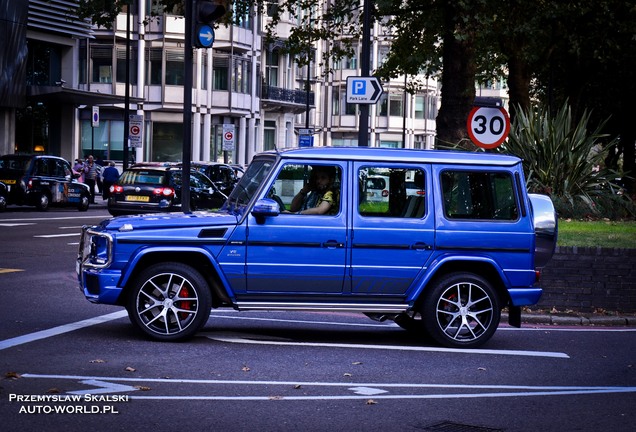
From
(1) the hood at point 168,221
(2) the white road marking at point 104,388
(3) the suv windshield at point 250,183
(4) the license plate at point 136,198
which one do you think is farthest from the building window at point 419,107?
(2) the white road marking at point 104,388

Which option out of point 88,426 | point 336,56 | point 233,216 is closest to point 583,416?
point 88,426

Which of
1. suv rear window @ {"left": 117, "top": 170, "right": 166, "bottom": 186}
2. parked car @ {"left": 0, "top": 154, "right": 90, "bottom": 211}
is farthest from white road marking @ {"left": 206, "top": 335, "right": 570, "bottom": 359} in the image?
parked car @ {"left": 0, "top": 154, "right": 90, "bottom": 211}

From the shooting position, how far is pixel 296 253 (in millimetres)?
11500

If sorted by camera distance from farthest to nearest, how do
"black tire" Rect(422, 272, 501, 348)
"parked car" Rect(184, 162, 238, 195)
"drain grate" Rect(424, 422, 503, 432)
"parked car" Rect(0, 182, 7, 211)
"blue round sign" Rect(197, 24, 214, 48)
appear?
"parked car" Rect(0, 182, 7, 211) < "parked car" Rect(184, 162, 238, 195) < "blue round sign" Rect(197, 24, 214, 48) < "black tire" Rect(422, 272, 501, 348) < "drain grate" Rect(424, 422, 503, 432)

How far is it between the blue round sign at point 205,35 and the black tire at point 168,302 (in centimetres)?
571

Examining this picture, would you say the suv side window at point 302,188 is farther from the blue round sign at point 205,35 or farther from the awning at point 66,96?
the awning at point 66,96

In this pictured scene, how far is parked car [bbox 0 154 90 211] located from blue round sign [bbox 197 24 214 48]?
2180 cm

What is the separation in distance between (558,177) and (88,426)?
1470 cm

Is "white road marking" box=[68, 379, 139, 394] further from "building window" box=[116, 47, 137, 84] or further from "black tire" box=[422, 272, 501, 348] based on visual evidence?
"building window" box=[116, 47, 137, 84]

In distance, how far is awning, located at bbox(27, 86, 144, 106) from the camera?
4653 cm

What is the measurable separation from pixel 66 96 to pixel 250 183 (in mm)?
37982

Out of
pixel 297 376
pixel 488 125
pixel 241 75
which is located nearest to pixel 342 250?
pixel 297 376

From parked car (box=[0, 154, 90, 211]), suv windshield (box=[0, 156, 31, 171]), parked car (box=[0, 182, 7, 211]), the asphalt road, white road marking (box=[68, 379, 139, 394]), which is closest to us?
the asphalt road

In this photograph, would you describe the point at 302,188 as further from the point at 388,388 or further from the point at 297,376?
the point at 388,388
